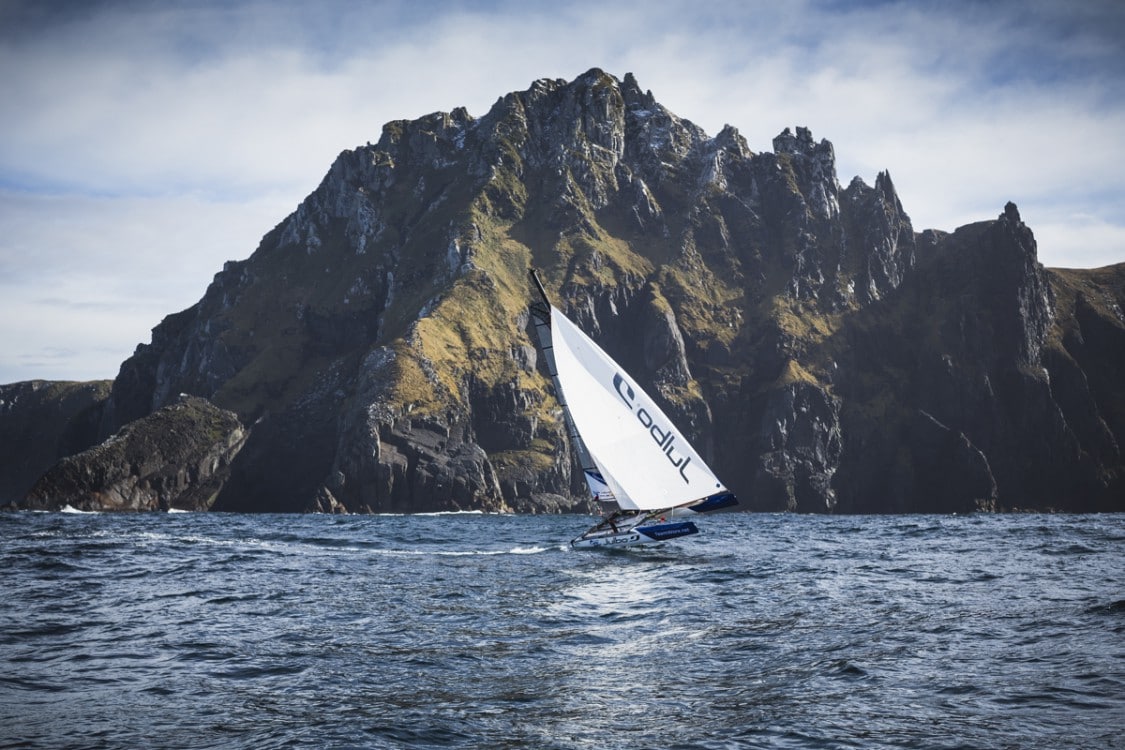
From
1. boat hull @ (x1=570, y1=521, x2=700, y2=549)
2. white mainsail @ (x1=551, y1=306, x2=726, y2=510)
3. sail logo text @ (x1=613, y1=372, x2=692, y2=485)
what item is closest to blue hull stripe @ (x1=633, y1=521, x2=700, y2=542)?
boat hull @ (x1=570, y1=521, x2=700, y2=549)

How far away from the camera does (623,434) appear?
129 ft

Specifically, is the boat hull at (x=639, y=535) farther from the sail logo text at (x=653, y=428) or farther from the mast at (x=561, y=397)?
the sail logo text at (x=653, y=428)

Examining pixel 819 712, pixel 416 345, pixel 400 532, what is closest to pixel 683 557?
pixel 819 712

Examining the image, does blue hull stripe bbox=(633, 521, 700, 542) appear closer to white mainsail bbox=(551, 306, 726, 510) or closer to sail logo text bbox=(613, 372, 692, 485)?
white mainsail bbox=(551, 306, 726, 510)

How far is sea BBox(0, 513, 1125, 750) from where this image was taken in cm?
1466

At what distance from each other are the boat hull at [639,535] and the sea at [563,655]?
4660 mm

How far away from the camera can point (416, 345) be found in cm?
19075

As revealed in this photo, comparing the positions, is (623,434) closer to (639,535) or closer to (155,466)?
(639,535)

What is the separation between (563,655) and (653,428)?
1951 centimetres

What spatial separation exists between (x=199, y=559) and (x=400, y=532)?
30.2 meters

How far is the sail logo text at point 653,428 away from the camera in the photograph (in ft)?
128

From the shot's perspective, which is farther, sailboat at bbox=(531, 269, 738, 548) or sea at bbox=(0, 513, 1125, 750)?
sailboat at bbox=(531, 269, 738, 548)

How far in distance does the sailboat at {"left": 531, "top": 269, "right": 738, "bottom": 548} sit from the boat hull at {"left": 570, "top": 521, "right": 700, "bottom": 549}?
82.3 inches

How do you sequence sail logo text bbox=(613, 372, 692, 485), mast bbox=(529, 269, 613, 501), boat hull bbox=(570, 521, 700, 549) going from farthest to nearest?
boat hull bbox=(570, 521, 700, 549)
mast bbox=(529, 269, 613, 501)
sail logo text bbox=(613, 372, 692, 485)
